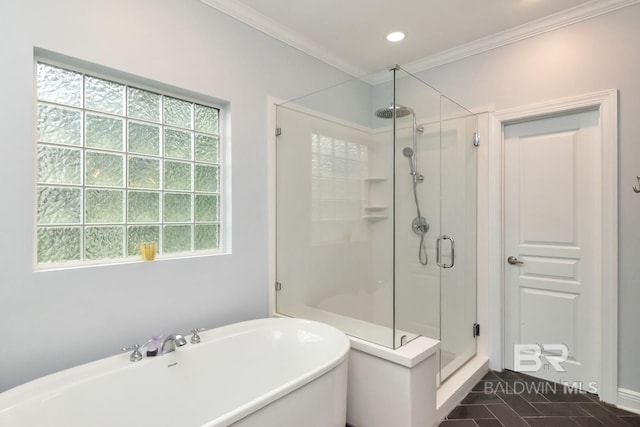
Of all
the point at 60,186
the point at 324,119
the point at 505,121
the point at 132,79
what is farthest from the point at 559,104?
the point at 60,186

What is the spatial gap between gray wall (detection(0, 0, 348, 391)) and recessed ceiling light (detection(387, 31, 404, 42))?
734 mm

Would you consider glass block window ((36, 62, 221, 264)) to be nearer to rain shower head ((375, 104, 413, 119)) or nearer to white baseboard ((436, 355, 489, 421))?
rain shower head ((375, 104, 413, 119))

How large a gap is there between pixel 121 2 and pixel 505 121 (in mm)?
2757

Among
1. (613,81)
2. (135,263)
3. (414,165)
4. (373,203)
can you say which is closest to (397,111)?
(414,165)

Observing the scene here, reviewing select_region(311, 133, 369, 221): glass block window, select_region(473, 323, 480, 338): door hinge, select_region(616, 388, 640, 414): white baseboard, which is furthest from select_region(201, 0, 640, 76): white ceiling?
select_region(616, 388, 640, 414): white baseboard

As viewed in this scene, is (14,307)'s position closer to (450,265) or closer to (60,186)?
(60,186)

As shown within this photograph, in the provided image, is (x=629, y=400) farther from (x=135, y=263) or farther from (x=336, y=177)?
(x=135, y=263)

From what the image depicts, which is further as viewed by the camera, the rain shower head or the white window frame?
the rain shower head

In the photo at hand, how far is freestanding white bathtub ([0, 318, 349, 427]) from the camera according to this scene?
1.34 m

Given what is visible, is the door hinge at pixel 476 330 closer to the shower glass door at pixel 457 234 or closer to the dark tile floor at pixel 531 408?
the shower glass door at pixel 457 234

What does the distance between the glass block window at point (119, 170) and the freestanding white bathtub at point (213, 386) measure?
0.63m

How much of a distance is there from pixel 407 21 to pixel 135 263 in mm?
2466

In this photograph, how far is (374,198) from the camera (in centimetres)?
264

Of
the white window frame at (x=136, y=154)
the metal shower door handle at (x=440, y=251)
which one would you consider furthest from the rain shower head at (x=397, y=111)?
the white window frame at (x=136, y=154)
